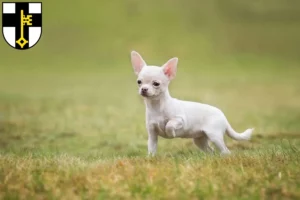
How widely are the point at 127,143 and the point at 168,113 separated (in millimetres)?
3048

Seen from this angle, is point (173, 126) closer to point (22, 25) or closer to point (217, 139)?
point (217, 139)

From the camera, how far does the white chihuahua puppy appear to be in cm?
579

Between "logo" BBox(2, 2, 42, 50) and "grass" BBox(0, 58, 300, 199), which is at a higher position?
"logo" BBox(2, 2, 42, 50)

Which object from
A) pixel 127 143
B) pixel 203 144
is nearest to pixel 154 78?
pixel 203 144

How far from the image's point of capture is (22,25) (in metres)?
8.45

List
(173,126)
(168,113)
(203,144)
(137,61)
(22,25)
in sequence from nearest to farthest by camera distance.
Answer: (173,126) → (168,113) → (137,61) → (203,144) → (22,25)

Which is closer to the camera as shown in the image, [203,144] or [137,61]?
[137,61]

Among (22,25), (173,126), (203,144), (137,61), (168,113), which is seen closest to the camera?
(173,126)

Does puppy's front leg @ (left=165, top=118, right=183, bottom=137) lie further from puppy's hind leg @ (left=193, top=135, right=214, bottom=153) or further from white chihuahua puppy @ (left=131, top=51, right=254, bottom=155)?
puppy's hind leg @ (left=193, top=135, right=214, bottom=153)

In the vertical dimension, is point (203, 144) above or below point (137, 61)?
below

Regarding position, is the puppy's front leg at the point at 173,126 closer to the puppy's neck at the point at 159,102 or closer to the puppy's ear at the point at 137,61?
the puppy's neck at the point at 159,102

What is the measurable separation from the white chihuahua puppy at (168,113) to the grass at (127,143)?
0.25 meters

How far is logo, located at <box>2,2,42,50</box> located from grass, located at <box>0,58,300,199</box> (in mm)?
1410

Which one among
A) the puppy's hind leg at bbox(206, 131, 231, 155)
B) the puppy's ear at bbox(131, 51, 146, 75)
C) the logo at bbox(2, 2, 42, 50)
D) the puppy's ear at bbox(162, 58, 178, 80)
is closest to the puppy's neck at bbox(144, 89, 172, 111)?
the puppy's ear at bbox(162, 58, 178, 80)
